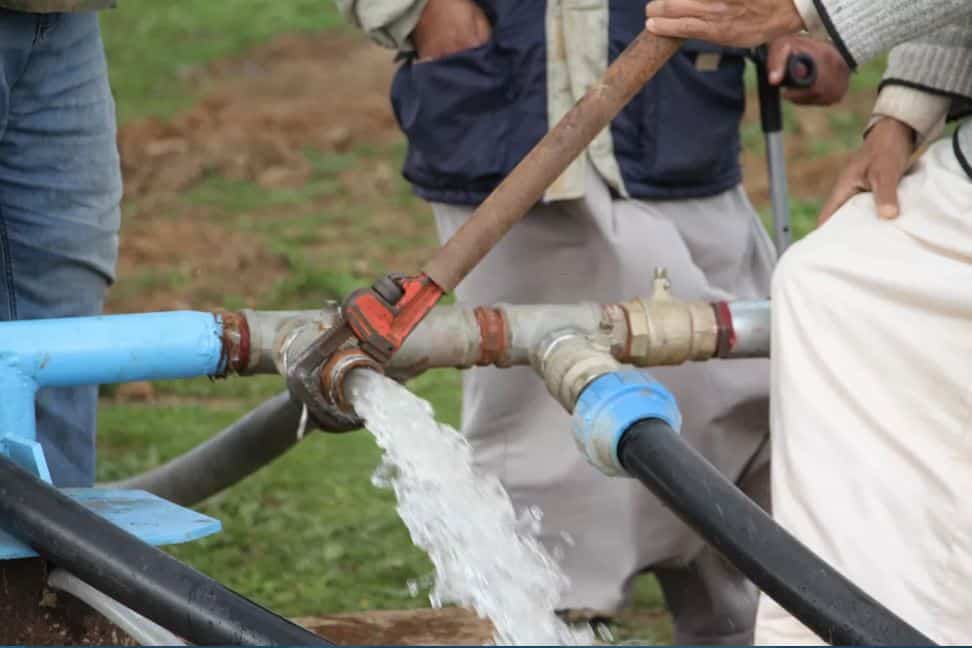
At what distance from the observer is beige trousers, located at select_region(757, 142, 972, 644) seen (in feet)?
6.86

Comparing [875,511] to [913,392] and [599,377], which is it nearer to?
[913,392]

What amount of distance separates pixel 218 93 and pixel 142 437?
4.56m

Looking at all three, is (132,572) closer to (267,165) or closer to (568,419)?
(568,419)

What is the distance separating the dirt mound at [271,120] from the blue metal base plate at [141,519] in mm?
5384

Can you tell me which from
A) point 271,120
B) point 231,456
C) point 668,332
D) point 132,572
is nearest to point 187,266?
point 271,120

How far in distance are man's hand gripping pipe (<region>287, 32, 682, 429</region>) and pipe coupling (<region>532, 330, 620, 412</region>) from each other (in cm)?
19

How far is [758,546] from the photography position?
70.9 inches

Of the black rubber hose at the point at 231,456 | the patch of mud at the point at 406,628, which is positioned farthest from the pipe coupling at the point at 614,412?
the black rubber hose at the point at 231,456

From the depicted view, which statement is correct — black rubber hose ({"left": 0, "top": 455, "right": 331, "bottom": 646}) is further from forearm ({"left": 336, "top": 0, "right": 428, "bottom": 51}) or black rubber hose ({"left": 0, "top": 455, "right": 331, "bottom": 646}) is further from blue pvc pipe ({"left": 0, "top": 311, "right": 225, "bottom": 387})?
forearm ({"left": 336, "top": 0, "right": 428, "bottom": 51})

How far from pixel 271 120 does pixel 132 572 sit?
6.73 meters

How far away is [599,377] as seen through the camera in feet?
7.03

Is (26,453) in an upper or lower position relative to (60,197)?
upper

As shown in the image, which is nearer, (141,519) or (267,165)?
(141,519)

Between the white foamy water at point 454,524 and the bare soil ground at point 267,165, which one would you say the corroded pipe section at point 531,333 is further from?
the bare soil ground at point 267,165
